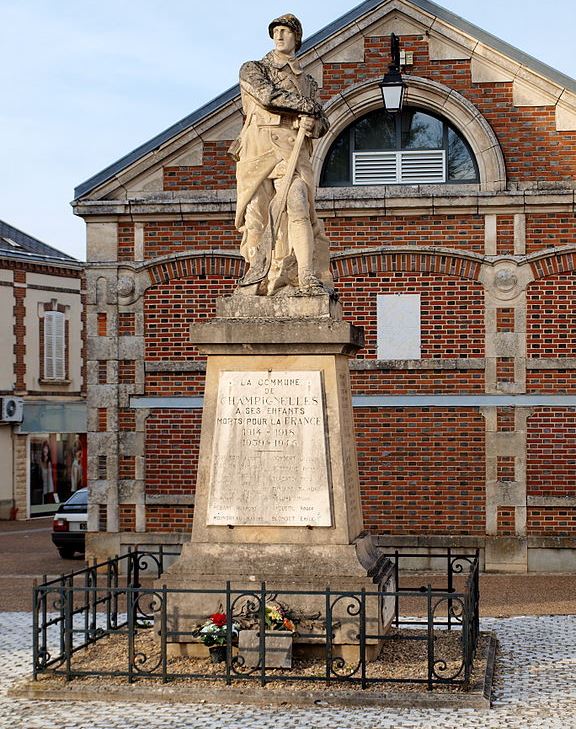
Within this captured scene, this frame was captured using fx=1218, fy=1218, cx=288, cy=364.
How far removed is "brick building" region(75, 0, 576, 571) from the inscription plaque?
296 inches

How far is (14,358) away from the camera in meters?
30.8

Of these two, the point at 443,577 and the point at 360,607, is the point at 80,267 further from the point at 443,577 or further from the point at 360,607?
the point at 360,607

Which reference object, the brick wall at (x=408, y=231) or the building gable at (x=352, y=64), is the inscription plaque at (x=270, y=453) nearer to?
the brick wall at (x=408, y=231)

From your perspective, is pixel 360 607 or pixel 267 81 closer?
pixel 360 607

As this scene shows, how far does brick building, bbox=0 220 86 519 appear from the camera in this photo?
100 feet

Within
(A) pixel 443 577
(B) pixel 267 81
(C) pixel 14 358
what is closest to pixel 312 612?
(B) pixel 267 81

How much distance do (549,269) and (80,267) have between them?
18155mm

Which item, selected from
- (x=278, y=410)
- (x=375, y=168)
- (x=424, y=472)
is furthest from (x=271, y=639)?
(x=375, y=168)

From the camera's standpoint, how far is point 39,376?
31.7 metres

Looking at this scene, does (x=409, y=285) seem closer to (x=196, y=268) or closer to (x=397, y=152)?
(x=397, y=152)

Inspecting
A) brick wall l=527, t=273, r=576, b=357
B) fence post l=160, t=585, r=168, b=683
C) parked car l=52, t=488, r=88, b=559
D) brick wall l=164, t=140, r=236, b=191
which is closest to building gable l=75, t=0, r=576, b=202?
brick wall l=164, t=140, r=236, b=191

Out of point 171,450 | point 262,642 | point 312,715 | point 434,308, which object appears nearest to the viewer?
point 312,715

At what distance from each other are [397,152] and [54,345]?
55.6 feet

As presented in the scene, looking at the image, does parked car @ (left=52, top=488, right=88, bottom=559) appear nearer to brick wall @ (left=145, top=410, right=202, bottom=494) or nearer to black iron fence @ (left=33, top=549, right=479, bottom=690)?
brick wall @ (left=145, top=410, right=202, bottom=494)
